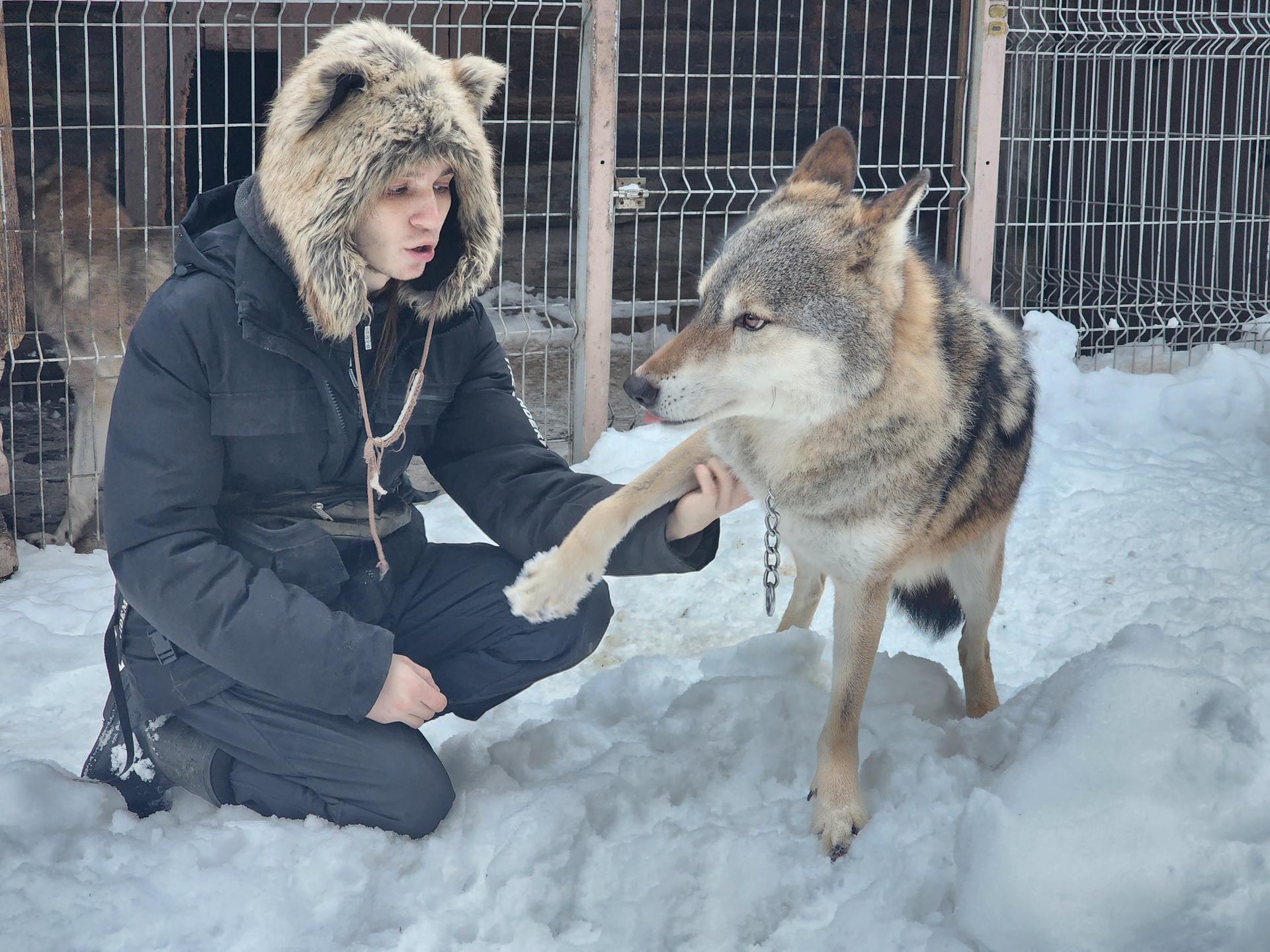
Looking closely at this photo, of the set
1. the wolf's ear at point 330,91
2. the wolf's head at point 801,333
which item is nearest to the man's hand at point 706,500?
the wolf's head at point 801,333

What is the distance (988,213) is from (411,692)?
13.3 ft

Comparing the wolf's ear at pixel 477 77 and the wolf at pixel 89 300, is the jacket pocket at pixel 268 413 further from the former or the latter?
the wolf at pixel 89 300

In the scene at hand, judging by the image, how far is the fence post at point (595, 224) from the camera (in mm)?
4668

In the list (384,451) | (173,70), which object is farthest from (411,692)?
(173,70)

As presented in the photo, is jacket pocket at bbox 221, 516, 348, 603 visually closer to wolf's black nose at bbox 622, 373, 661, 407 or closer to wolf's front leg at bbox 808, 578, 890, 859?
wolf's black nose at bbox 622, 373, 661, 407

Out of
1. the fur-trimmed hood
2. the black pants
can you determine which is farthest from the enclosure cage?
the black pants

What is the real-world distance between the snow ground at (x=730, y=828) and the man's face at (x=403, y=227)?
3.73 ft

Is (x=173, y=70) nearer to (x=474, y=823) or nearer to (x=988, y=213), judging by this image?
(x=988, y=213)

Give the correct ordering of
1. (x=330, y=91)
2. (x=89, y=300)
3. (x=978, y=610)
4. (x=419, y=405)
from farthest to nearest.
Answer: (x=89, y=300) < (x=978, y=610) < (x=419, y=405) < (x=330, y=91)

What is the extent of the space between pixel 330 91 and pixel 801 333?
1.05 meters

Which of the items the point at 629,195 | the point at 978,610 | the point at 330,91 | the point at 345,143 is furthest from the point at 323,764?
the point at 629,195

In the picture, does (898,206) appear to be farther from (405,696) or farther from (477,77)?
(405,696)

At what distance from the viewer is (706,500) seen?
2500 millimetres

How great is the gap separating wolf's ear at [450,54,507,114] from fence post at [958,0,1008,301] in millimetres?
3203
